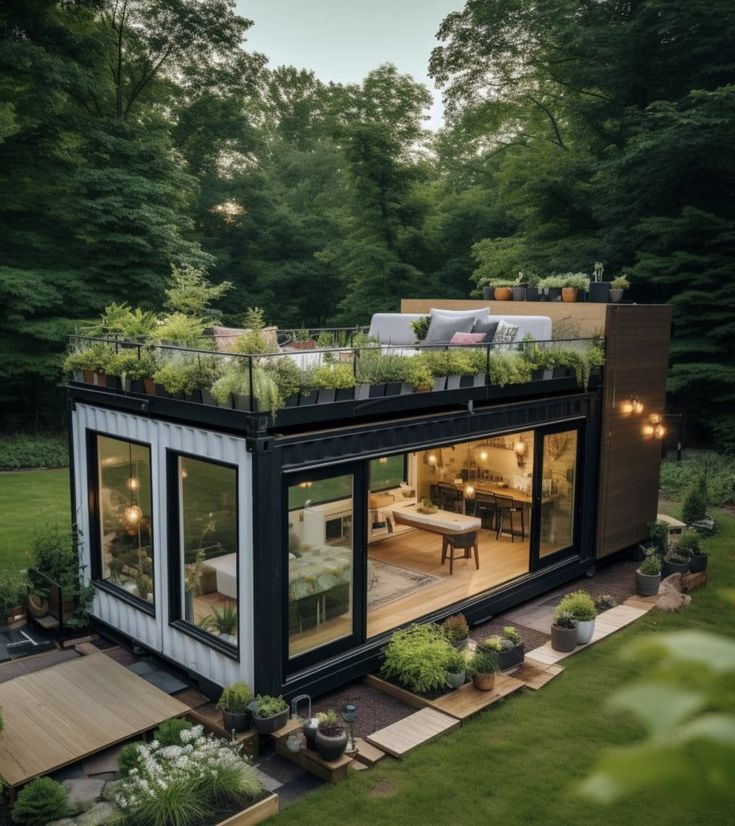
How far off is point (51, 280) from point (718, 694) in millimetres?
20176

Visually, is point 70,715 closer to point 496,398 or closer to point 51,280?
point 496,398

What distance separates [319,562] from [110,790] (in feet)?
8.56

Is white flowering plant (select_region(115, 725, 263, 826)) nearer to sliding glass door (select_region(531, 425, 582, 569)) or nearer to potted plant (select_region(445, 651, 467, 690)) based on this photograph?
potted plant (select_region(445, 651, 467, 690))

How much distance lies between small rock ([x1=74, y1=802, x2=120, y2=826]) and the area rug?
3705 millimetres

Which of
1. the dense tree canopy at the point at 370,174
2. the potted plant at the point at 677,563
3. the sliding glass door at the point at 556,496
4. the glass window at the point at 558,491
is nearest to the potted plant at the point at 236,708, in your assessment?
the sliding glass door at the point at 556,496

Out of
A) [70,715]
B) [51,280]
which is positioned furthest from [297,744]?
[51,280]

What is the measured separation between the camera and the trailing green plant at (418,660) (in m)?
7.59

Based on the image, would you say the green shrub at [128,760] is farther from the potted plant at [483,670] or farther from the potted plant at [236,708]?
the potted plant at [483,670]

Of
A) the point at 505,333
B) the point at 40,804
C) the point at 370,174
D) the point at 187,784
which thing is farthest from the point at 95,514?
the point at 370,174

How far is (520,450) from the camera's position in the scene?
37.6 ft

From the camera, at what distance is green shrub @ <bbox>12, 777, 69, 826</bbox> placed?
5.57 meters

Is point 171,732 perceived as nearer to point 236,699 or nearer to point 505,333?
point 236,699

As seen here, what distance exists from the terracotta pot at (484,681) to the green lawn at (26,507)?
6.49 meters

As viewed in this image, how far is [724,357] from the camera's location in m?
19.4
